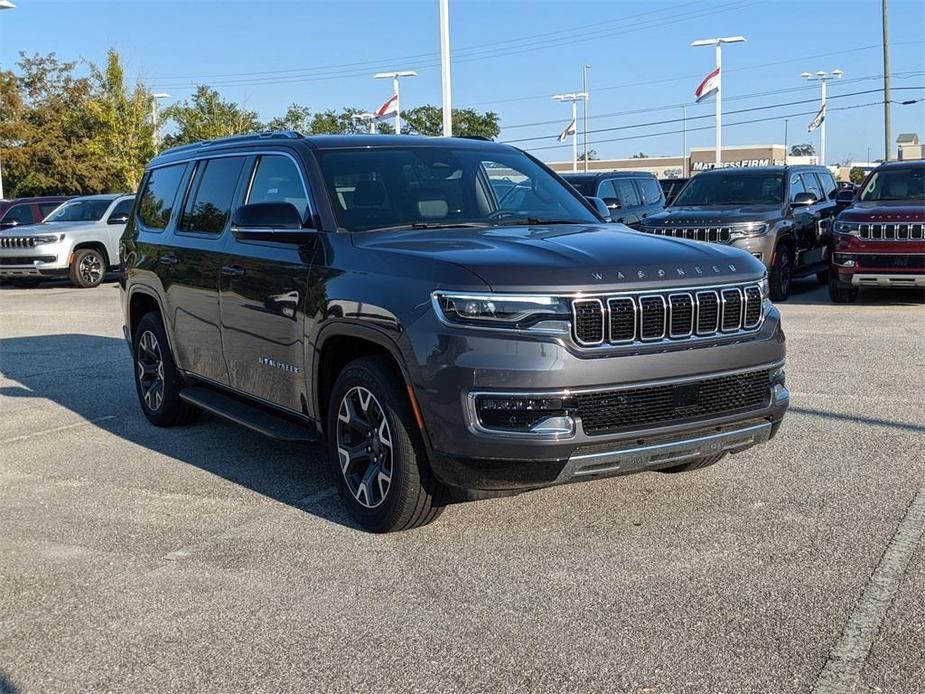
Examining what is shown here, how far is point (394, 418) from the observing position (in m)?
4.78

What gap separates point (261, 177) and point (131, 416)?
9.25ft

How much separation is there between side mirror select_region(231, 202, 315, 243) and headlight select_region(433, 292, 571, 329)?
126 cm

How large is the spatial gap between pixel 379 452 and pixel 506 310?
1001 millimetres

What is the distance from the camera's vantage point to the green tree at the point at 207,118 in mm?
39188

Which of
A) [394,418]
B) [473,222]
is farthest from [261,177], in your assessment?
[394,418]

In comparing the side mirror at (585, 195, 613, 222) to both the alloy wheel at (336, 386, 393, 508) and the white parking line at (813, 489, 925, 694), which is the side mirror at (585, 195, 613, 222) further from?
the white parking line at (813, 489, 925, 694)

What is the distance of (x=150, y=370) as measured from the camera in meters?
7.73

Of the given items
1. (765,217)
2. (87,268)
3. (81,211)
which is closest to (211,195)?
(765,217)

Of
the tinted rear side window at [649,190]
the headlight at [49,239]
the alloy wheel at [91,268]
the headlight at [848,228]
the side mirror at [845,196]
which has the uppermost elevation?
the tinted rear side window at [649,190]

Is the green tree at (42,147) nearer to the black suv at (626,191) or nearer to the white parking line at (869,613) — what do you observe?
the black suv at (626,191)

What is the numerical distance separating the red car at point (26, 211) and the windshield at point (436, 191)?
61.2ft

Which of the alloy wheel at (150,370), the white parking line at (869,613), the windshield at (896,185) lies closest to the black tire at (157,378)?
the alloy wheel at (150,370)

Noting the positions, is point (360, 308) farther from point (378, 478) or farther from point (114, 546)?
point (114, 546)

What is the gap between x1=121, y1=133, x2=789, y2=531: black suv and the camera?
4.47m
